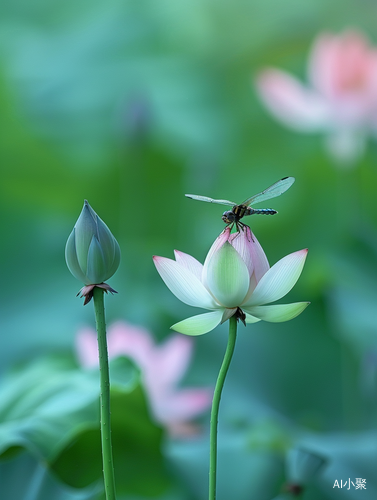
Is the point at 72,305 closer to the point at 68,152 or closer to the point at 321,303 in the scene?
the point at 321,303

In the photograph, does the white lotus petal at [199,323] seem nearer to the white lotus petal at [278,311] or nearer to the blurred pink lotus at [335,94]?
the white lotus petal at [278,311]

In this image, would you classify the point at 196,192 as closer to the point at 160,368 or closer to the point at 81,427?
the point at 160,368

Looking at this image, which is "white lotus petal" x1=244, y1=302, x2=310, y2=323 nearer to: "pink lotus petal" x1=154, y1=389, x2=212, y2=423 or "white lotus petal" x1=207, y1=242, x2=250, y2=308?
"white lotus petal" x1=207, y1=242, x2=250, y2=308

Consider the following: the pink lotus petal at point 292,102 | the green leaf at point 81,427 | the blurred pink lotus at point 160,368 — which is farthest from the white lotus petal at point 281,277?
the pink lotus petal at point 292,102

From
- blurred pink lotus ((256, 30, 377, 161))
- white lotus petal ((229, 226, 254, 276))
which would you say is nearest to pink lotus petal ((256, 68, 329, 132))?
blurred pink lotus ((256, 30, 377, 161))

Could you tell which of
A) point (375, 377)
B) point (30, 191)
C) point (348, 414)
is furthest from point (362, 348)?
point (30, 191)

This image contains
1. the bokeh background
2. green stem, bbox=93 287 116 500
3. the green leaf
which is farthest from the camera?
the bokeh background
